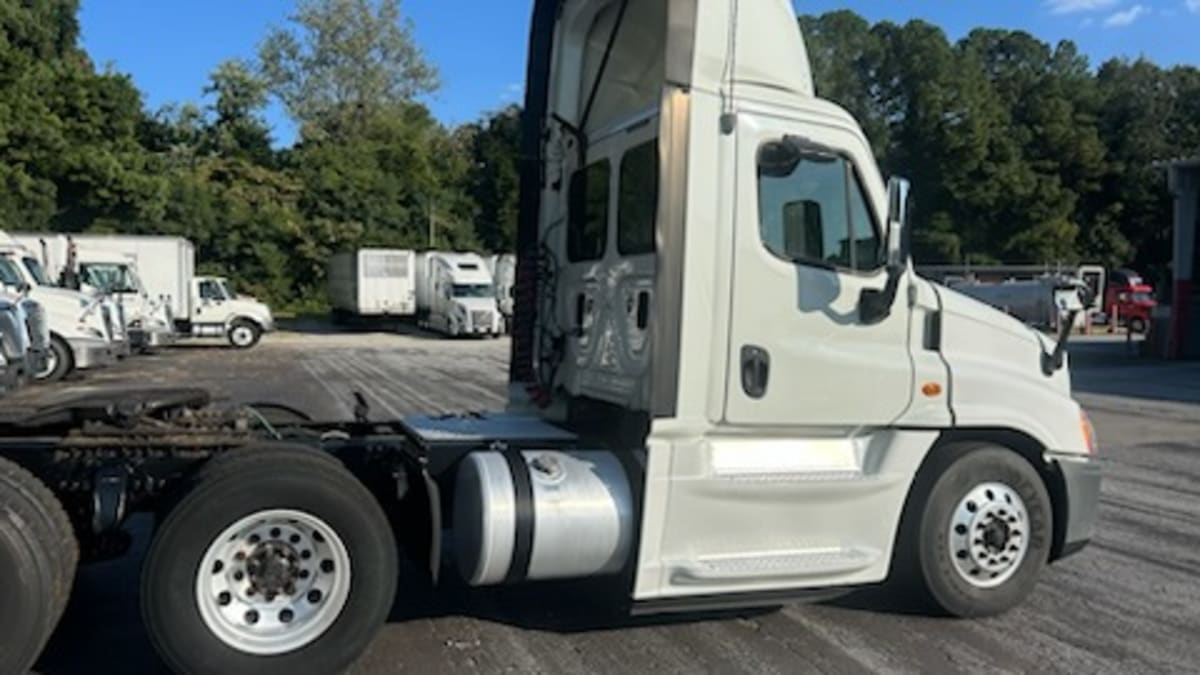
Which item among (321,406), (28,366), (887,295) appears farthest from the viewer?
(321,406)

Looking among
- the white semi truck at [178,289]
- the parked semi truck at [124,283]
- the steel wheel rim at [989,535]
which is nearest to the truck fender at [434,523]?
the steel wheel rim at [989,535]

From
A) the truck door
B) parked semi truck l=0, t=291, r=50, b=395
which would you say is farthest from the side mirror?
parked semi truck l=0, t=291, r=50, b=395

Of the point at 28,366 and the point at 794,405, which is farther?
the point at 28,366

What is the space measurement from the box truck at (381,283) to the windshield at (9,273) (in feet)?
69.5

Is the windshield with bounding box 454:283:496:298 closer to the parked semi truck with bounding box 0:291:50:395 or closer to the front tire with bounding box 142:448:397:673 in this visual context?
the parked semi truck with bounding box 0:291:50:395

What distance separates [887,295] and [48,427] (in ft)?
13.5

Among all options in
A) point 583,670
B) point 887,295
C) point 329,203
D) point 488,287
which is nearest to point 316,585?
point 583,670

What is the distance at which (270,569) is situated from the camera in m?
4.54

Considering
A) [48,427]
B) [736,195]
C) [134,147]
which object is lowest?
[48,427]

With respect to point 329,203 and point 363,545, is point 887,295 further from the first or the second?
point 329,203

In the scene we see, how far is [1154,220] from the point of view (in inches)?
2347

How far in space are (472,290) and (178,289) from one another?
33.5 feet

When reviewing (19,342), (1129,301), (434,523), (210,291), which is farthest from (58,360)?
(1129,301)

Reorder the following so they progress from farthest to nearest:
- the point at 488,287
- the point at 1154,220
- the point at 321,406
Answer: the point at 1154,220 → the point at 488,287 → the point at 321,406
